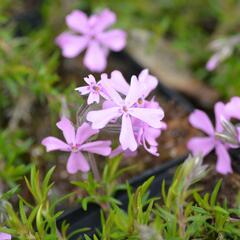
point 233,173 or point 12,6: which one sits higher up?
point 12,6

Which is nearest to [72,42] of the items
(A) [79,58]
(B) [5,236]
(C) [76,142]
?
(A) [79,58]

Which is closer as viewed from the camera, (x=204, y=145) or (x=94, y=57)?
(x=204, y=145)

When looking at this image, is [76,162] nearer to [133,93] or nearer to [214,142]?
[133,93]

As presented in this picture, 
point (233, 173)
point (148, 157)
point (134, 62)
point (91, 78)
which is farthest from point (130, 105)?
point (134, 62)

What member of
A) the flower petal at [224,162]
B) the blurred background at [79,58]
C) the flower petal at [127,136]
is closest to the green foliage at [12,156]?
the blurred background at [79,58]

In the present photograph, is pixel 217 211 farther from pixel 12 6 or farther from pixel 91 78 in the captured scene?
pixel 12 6

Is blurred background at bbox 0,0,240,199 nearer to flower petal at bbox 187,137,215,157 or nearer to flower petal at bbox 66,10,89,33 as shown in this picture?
flower petal at bbox 66,10,89,33
